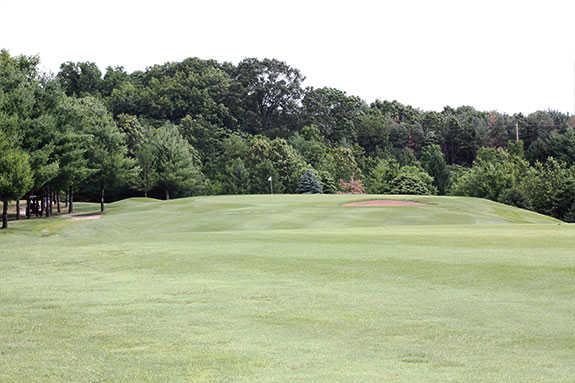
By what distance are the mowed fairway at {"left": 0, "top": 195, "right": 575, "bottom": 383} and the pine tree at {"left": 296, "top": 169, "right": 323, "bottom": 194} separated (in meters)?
64.6

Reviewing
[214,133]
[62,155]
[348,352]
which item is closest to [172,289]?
[348,352]

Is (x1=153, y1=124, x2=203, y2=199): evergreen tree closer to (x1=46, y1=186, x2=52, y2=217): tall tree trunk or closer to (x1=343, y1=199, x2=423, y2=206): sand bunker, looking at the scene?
(x1=46, y1=186, x2=52, y2=217): tall tree trunk

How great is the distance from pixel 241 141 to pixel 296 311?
9231cm

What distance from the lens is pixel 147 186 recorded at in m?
80.9

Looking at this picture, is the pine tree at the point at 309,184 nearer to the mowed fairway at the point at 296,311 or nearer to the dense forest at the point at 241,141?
the dense forest at the point at 241,141

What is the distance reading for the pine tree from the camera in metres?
88.4

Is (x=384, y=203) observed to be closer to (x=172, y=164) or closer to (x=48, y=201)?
Result: (x=48, y=201)

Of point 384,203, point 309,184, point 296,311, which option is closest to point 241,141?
point 309,184

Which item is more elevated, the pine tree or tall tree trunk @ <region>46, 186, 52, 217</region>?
the pine tree

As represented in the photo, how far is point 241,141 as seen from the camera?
103188 millimetres

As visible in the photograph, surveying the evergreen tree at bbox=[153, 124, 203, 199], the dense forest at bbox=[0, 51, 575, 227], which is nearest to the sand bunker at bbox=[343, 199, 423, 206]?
the dense forest at bbox=[0, 51, 575, 227]

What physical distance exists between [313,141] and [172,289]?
99.2m

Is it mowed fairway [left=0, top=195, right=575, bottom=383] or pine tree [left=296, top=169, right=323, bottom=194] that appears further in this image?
pine tree [left=296, top=169, right=323, bottom=194]

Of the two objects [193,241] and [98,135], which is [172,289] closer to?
[193,241]
